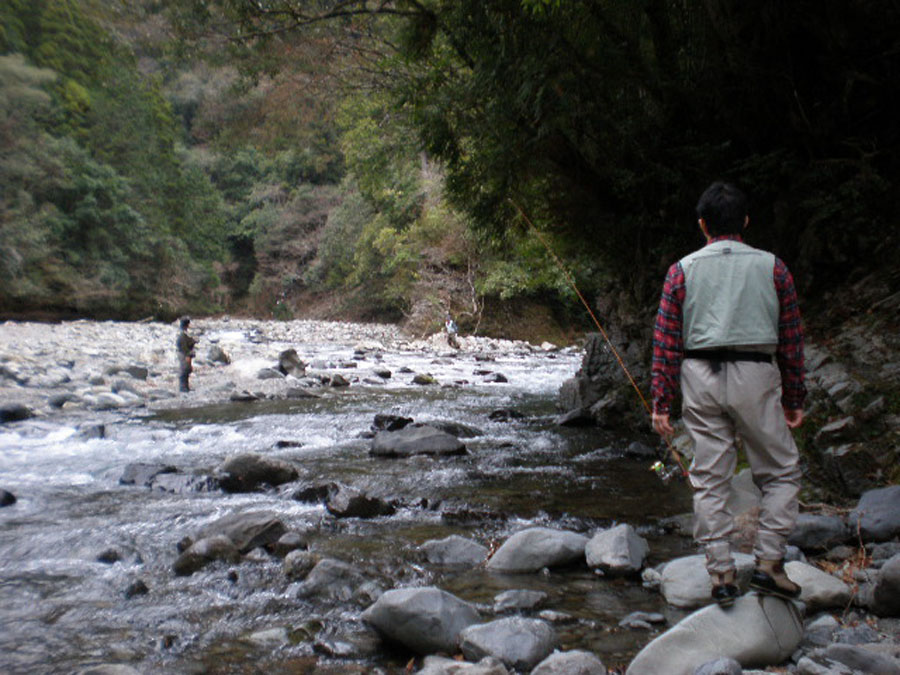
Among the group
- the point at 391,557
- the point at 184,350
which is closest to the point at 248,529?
the point at 391,557

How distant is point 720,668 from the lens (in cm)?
220

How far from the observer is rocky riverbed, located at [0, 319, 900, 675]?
104 inches

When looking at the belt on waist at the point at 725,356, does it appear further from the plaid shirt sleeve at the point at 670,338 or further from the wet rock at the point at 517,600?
the wet rock at the point at 517,600

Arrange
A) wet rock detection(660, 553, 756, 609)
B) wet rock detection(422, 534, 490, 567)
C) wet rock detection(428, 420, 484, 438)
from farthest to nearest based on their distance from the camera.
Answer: wet rock detection(428, 420, 484, 438) → wet rock detection(422, 534, 490, 567) → wet rock detection(660, 553, 756, 609)

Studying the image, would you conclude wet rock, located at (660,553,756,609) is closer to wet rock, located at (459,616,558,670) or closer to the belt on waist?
wet rock, located at (459,616,558,670)

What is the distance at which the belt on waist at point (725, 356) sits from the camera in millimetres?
2523

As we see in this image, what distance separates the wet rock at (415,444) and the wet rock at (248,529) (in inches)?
103

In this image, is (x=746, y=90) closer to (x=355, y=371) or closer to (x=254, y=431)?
(x=254, y=431)

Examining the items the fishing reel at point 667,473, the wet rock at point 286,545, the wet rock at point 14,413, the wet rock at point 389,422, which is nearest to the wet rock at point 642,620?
the wet rock at point 286,545

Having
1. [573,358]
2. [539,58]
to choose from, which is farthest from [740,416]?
[573,358]

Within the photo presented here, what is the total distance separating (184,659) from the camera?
107 inches

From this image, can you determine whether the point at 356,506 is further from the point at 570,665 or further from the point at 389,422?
the point at 389,422

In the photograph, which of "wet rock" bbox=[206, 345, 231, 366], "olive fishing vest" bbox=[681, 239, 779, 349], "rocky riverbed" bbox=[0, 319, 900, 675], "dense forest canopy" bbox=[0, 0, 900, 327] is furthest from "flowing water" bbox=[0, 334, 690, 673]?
"wet rock" bbox=[206, 345, 231, 366]

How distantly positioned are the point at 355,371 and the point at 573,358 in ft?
23.0
